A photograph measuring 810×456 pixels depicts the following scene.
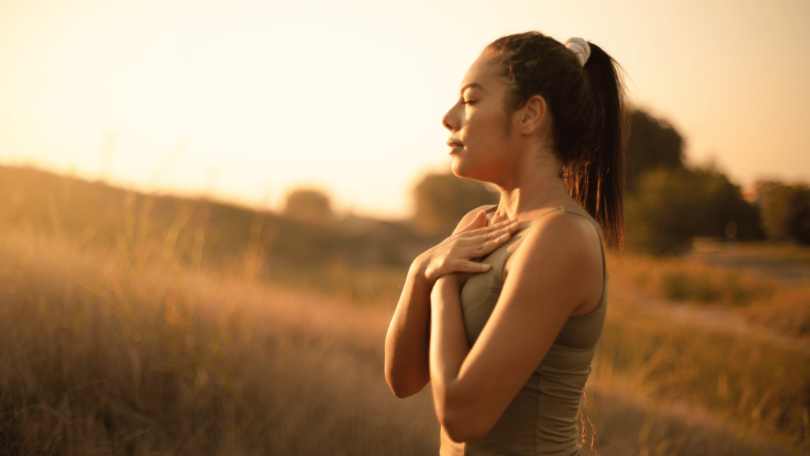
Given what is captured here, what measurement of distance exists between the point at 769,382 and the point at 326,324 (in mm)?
5741

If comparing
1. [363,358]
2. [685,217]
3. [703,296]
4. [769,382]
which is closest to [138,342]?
[363,358]

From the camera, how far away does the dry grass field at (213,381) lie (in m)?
2.52

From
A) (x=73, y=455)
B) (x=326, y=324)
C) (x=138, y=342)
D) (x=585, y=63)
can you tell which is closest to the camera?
(x=585, y=63)

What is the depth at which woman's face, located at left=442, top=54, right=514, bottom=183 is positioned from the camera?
129 cm

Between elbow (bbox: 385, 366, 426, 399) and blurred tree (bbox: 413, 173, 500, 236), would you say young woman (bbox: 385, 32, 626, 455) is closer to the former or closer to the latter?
elbow (bbox: 385, 366, 426, 399)

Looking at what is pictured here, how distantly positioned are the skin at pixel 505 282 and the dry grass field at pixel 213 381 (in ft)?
2.33

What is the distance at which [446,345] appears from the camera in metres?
1.13

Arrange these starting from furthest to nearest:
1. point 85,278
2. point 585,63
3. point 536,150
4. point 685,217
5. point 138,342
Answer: point 685,217 → point 85,278 → point 138,342 → point 585,63 → point 536,150

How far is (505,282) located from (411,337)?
1.29ft

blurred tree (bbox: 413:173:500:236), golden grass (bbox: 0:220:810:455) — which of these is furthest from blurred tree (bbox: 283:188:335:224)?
golden grass (bbox: 0:220:810:455)

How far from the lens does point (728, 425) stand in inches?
185

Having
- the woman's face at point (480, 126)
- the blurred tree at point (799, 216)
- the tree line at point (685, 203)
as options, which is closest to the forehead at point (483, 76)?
the woman's face at point (480, 126)

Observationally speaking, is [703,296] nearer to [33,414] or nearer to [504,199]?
[504,199]

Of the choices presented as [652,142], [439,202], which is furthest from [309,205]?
[652,142]
